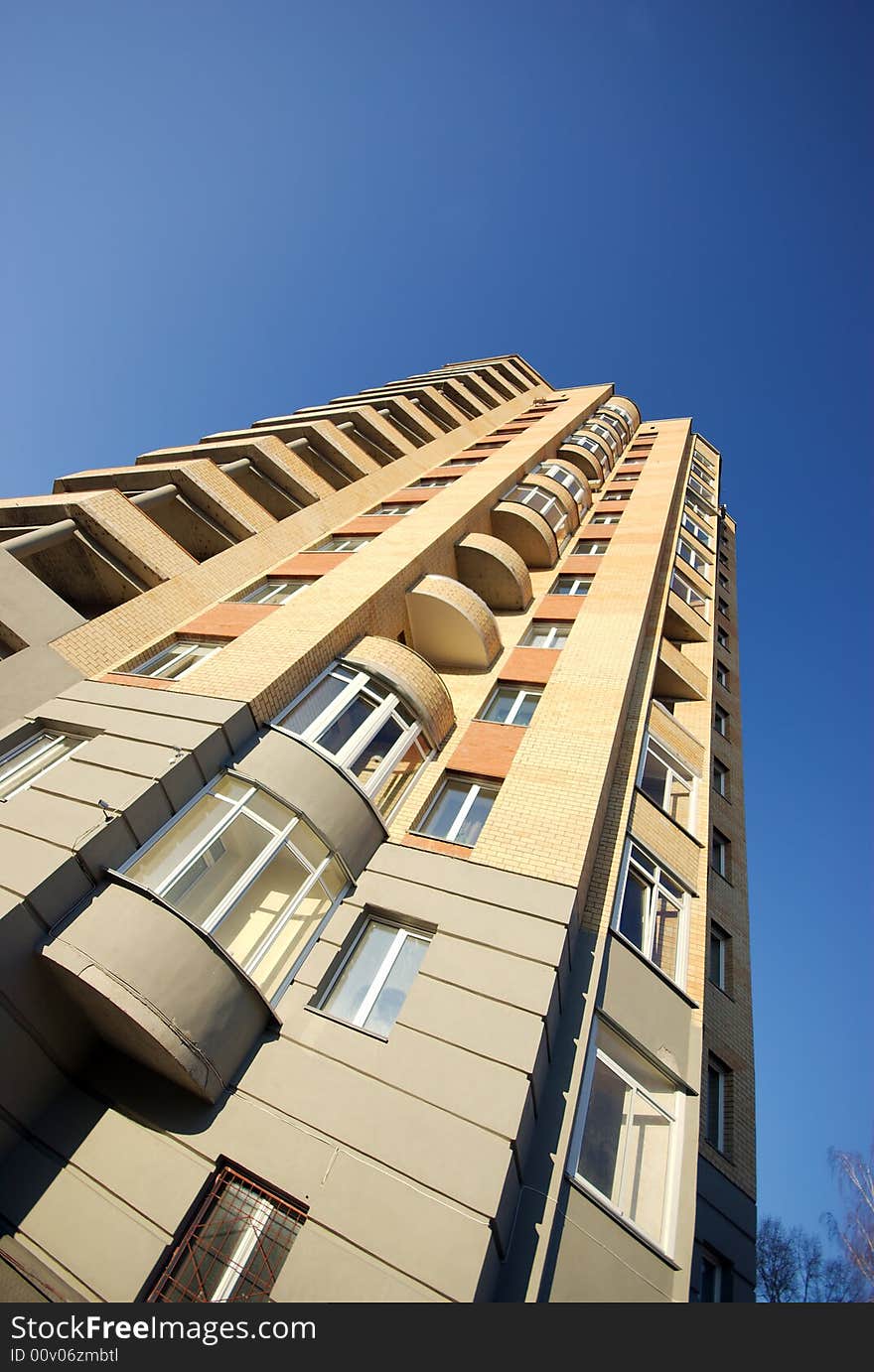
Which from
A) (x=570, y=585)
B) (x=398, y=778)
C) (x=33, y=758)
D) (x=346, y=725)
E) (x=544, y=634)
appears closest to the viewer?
(x=33, y=758)

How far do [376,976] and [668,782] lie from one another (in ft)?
29.3

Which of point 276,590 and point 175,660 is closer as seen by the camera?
point 175,660

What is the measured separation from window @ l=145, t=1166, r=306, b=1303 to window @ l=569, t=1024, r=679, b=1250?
3.17 meters

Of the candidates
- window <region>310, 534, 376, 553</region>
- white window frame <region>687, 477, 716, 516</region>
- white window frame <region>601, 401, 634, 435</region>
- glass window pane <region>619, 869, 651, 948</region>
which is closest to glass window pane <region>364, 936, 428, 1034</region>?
glass window pane <region>619, 869, 651, 948</region>

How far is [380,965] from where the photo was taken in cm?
777

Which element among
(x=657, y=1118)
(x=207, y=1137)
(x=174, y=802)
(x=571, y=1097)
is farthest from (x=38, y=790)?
(x=657, y=1118)

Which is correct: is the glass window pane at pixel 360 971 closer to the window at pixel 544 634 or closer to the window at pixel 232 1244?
the window at pixel 232 1244

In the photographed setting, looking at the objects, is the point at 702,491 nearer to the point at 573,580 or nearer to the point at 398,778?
the point at 573,580

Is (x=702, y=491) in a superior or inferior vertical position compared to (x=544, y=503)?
superior

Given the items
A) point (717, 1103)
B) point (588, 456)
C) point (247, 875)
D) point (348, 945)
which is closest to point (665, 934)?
point (717, 1103)

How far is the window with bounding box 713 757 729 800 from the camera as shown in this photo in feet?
55.4

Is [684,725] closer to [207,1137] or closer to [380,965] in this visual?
[380,965]

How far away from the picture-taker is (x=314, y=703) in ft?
33.4

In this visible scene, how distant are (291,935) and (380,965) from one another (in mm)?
1322
